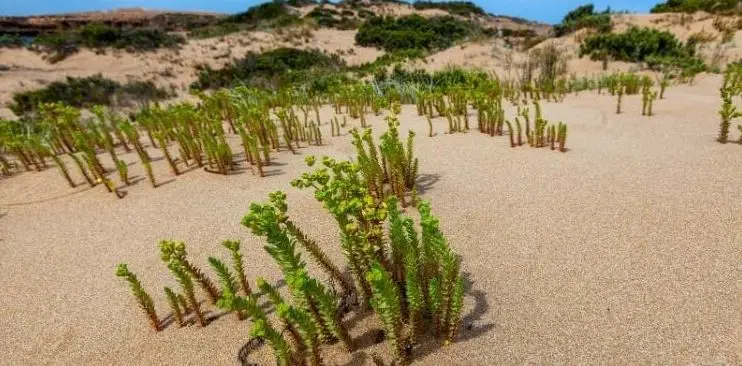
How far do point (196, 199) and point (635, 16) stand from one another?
1625 centimetres

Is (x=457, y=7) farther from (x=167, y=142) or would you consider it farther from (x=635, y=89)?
(x=167, y=142)

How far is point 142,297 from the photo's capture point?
1.88m

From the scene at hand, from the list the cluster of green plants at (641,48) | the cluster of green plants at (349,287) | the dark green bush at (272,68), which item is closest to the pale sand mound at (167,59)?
the dark green bush at (272,68)

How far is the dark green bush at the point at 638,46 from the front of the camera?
9.92m

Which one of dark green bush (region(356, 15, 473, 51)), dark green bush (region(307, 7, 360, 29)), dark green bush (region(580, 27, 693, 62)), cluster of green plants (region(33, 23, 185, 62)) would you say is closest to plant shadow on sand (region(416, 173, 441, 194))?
dark green bush (region(580, 27, 693, 62))

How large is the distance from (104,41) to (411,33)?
14077mm

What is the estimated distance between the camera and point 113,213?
3.18 metres

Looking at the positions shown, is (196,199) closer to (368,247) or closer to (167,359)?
(167,359)

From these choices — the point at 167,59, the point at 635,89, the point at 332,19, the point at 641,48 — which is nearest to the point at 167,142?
the point at 635,89

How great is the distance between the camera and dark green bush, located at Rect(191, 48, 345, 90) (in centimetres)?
1320

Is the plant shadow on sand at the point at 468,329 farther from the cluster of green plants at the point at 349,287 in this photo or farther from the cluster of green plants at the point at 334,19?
the cluster of green plants at the point at 334,19

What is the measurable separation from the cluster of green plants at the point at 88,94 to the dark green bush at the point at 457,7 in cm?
2445

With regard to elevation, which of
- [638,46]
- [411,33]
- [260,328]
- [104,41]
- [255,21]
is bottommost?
[260,328]

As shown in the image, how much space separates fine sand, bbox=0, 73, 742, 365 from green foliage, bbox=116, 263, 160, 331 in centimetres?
6
